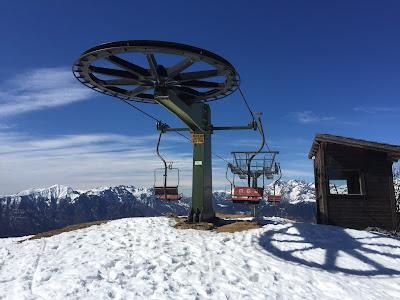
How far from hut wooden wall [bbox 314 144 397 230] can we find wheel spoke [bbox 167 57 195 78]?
896 centimetres

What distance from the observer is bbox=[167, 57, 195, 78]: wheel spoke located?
10314mm

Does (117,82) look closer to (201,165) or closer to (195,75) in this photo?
(195,75)

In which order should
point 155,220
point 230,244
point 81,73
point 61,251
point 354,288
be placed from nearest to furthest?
point 354,288 → point 61,251 → point 230,244 → point 81,73 → point 155,220

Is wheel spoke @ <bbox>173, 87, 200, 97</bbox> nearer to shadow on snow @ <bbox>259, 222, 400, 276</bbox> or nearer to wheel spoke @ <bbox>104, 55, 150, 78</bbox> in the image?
wheel spoke @ <bbox>104, 55, 150, 78</bbox>

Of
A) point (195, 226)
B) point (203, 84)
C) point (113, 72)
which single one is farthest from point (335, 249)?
point (113, 72)

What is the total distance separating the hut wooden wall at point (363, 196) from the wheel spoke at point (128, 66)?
1008 cm

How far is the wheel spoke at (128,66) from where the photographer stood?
9781 millimetres

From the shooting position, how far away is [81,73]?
1057 centimetres

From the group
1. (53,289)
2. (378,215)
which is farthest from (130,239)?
(378,215)

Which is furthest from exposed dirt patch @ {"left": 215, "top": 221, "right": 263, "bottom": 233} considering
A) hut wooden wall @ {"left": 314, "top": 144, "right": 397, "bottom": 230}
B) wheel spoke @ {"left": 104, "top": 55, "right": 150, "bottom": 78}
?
wheel spoke @ {"left": 104, "top": 55, "right": 150, "bottom": 78}

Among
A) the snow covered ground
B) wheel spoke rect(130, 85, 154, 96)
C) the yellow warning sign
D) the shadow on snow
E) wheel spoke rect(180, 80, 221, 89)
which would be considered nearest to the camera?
the snow covered ground

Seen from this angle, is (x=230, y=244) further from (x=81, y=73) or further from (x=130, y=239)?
(x=81, y=73)

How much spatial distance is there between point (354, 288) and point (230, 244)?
405 centimetres

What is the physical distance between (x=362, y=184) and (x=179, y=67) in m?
10.8
